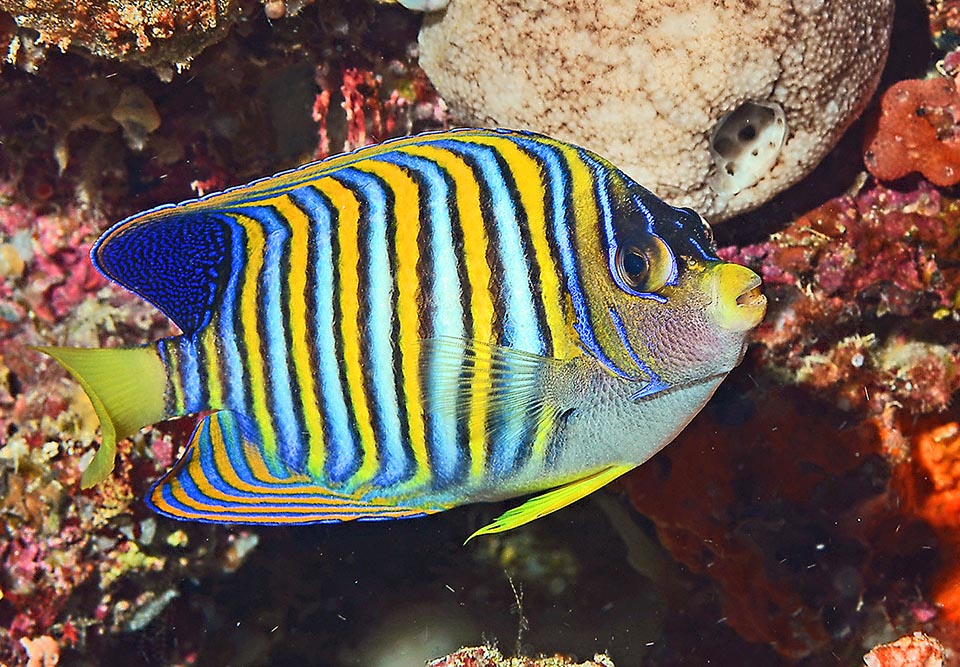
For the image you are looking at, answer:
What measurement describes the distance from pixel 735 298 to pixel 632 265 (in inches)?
8.0

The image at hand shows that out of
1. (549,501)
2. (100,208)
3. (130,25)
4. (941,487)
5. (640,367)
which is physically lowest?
(941,487)

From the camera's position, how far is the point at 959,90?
321cm

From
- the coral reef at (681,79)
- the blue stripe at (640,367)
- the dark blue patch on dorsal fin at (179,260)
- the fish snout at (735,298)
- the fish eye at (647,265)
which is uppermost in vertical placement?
the coral reef at (681,79)

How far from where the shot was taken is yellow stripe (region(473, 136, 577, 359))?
64.0 inches

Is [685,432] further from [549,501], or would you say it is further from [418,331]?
[418,331]

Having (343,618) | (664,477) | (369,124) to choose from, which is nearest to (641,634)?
(664,477)

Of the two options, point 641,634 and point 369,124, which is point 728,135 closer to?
point 369,124

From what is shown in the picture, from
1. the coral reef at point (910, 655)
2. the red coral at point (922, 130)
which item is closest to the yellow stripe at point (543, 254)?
the coral reef at point (910, 655)

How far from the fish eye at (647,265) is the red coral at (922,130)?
6.78 feet

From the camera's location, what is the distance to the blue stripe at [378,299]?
1.67 m

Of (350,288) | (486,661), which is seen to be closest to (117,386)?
(350,288)

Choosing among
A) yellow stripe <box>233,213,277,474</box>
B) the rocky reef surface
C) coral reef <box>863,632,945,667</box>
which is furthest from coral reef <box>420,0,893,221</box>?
coral reef <box>863,632,945,667</box>

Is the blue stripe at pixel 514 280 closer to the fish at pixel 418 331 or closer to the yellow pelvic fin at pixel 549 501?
the fish at pixel 418 331

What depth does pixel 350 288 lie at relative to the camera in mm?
1682
